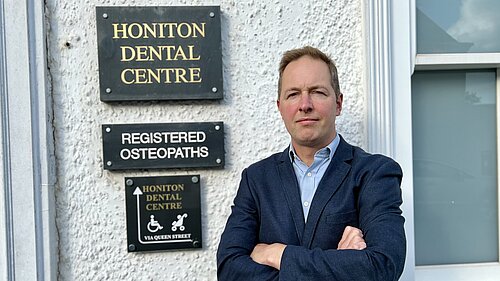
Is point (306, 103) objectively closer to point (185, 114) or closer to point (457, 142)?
point (185, 114)

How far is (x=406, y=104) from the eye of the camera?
176 cm

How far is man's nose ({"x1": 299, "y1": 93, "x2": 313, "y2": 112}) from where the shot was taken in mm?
1333

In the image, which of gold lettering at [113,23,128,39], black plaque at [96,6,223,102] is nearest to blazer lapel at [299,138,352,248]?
black plaque at [96,6,223,102]

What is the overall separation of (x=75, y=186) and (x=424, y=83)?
1.44 meters

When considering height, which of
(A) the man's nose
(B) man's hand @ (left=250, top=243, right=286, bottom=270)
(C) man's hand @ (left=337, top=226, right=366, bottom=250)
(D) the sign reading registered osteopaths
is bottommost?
(B) man's hand @ (left=250, top=243, right=286, bottom=270)

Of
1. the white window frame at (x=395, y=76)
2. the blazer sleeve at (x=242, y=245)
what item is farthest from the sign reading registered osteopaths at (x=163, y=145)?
the white window frame at (x=395, y=76)

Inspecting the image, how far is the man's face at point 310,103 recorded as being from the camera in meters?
1.35

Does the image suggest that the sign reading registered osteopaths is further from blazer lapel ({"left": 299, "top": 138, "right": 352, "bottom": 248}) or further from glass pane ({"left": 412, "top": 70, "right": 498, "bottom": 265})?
glass pane ({"left": 412, "top": 70, "right": 498, "bottom": 265})

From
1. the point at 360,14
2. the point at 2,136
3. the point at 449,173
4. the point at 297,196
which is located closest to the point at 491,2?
the point at 360,14

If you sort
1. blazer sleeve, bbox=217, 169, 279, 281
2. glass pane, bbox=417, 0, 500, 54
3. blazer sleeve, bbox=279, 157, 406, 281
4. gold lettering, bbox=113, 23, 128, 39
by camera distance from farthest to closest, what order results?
glass pane, bbox=417, 0, 500, 54 → gold lettering, bbox=113, 23, 128, 39 → blazer sleeve, bbox=217, 169, 279, 281 → blazer sleeve, bbox=279, 157, 406, 281

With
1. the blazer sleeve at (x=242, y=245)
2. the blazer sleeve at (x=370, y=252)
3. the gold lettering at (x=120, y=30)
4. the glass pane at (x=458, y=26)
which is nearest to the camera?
the blazer sleeve at (x=370, y=252)

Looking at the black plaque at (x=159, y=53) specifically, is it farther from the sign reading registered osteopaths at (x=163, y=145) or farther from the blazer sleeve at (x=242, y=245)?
the blazer sleeve at (x=242, y=245)

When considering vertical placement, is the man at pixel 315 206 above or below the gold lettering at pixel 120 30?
below

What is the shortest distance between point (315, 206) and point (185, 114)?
0.66 meters
